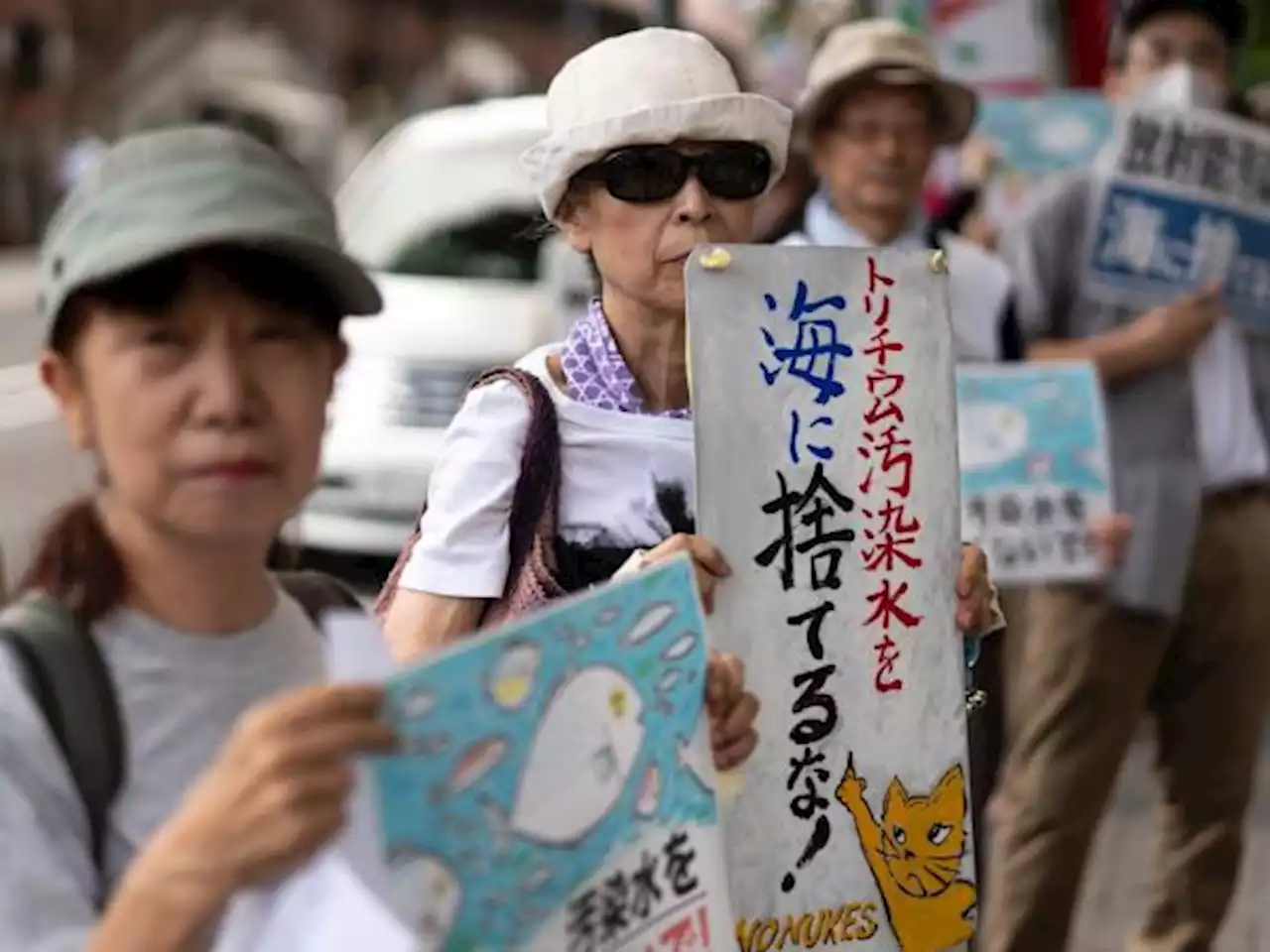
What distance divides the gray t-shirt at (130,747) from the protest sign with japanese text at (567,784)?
0.55ft

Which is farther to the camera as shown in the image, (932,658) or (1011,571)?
(1011,571)

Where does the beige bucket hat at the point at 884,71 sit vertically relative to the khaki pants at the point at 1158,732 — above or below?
above

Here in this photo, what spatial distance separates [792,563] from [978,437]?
92.5 inches

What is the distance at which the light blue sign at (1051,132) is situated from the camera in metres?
8.16

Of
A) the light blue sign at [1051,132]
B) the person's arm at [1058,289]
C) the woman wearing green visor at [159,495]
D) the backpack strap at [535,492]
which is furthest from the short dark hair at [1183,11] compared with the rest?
the woman wearing green visor at [159,495]

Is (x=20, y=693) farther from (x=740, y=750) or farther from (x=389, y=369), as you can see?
(x=389, y=369)

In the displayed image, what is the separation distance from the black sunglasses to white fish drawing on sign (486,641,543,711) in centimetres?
105

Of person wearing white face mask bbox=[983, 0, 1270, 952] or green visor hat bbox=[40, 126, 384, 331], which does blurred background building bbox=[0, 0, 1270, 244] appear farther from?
green visor hat bbox=[40, 126, 384, 331]

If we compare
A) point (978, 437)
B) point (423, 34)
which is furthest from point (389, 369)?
point (423, 34)

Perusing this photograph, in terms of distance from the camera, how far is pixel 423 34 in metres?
58.2

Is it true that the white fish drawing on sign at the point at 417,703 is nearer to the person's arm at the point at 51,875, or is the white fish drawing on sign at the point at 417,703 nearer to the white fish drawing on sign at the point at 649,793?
the person's arm at the point at 51,875

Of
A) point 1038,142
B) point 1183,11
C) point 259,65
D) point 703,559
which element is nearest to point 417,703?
point 703,559

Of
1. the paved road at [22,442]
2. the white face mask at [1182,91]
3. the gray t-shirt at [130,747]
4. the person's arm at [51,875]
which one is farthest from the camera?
the paved road at [22,442]

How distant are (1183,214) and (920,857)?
2.67 meters
